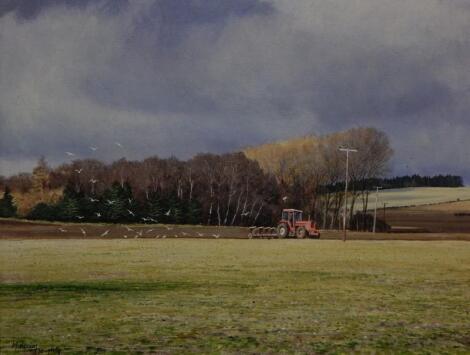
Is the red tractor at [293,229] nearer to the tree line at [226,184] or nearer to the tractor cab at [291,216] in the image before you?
the tractor cab at [291,216]

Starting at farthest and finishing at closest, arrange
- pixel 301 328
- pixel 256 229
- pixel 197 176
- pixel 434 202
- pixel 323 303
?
pixel 434 202, pixel 197 176, pixel 256 229, pixel 323 303, pixel 301 328

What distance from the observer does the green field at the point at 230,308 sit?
33.7ft

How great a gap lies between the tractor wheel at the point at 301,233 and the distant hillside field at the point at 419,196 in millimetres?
36735

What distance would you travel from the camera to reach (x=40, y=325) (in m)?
11.3

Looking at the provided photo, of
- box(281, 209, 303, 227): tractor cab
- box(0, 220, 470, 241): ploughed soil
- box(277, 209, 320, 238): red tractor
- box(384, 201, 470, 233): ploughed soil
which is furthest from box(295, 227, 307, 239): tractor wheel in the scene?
box(384, 201, 470, 233): ploughed soil

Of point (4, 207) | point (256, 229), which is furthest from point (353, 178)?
point (4, 207)

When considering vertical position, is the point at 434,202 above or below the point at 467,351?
above

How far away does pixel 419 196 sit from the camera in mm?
105312

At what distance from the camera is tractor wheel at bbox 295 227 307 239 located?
2334 inches

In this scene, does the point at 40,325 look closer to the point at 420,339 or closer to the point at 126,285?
the point at 420,339

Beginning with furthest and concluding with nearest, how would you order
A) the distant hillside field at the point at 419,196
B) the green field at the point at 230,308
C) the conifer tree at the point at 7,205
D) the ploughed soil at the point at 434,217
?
the distant hillside field at the point at 419,196, the ploughed soil at the point at 434,217, the conifer tree at the point at 7,205, the green field at the point at 230,308

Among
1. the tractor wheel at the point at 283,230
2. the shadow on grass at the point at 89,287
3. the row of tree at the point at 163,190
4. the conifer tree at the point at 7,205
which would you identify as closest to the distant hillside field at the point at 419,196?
the row of tree at the point at 163,190

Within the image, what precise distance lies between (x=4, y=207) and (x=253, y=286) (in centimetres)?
4815
